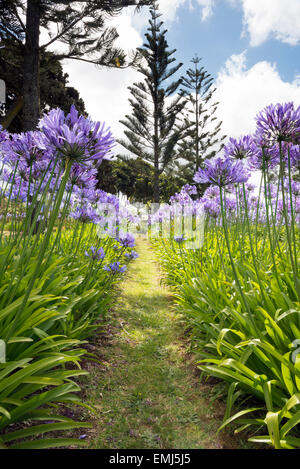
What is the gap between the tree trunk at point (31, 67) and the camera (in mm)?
6414

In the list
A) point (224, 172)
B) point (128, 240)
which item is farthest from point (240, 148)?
point (128, 240)

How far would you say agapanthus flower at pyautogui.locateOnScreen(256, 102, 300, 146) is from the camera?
145cm

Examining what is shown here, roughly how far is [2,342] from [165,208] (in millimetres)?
8113

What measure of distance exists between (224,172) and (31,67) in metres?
6.88

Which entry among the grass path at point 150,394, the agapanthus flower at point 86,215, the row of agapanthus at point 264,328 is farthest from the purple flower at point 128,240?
the row of agapanthus at point 264,328

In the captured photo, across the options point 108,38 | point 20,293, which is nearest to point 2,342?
point 20,293

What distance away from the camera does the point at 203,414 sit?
5.59 feet

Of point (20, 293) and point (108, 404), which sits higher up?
point (20, 293)

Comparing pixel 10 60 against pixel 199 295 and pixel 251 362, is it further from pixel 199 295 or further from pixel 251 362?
pixel 251 362

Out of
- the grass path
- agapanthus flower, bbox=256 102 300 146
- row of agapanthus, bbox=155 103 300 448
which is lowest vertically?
the grass path

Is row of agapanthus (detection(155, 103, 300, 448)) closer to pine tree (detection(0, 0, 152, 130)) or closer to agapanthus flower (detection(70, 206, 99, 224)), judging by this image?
agapanthus flower (detection(70, 206, 99, 224))

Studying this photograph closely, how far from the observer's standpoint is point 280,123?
1.48m

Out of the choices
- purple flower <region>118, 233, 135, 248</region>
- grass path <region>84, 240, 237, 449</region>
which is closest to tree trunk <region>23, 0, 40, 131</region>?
purple flower <region>118, 233, 135, 248</region>

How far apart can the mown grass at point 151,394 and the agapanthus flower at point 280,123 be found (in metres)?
1.57
